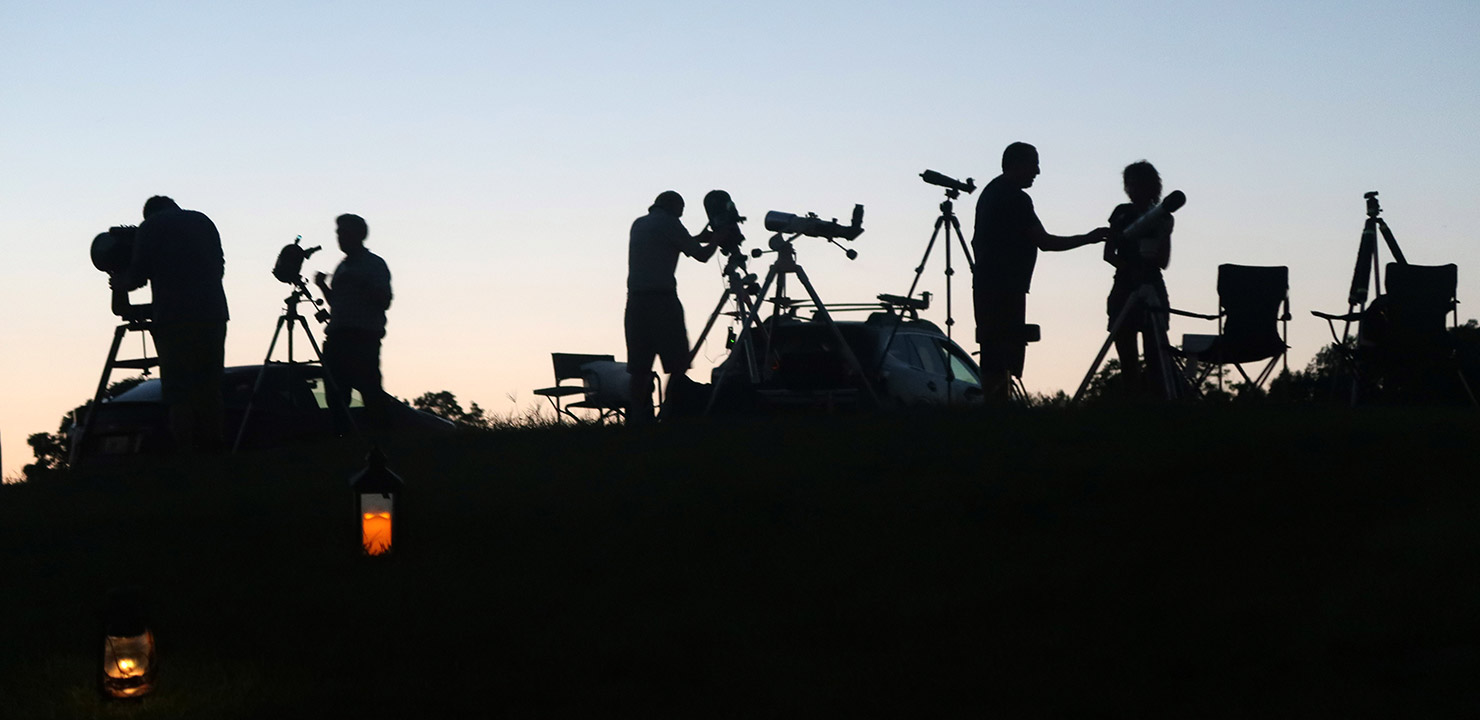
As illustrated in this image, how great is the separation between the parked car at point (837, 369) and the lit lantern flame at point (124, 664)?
23.8 feet

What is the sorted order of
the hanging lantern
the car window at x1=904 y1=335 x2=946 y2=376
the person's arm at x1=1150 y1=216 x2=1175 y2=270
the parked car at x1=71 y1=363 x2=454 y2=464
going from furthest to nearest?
the car window at x1=904 y1=335 x2=946 y2=376, the parked car at x1=71 y1=363 x2=454 y2=464, the person's arm at x1=1150 y1=216 x2=1175 y2=270, the hanging lantern

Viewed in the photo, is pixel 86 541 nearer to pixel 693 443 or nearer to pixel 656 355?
pixel 693 443

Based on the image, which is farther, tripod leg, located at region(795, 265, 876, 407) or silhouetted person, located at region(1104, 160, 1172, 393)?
tripod leg, located at region(795, 265, 876, 407)

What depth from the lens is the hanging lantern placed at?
748 centimetres

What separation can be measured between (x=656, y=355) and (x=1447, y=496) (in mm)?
6300

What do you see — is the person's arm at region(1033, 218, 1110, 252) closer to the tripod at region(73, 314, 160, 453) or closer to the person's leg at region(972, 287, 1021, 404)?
the person's leg at region(972, 287, 1021, 404)

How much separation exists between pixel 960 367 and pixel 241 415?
21.2 feet

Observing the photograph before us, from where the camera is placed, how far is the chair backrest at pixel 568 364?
1681 cm

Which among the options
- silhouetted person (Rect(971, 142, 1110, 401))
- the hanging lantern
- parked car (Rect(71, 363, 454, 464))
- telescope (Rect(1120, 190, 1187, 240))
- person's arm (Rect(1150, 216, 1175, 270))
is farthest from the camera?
parked car (Rect(71, 363, 454, 464))

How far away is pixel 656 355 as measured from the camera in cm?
1258

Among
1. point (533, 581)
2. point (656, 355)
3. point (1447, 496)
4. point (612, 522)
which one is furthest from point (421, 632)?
point (656, 355)

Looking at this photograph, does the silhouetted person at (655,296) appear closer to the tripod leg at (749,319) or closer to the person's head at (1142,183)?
the tripod leg at (749,319)

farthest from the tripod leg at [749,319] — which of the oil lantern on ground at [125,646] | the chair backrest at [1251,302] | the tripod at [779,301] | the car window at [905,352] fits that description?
the oil lantern on ground at [125,646]

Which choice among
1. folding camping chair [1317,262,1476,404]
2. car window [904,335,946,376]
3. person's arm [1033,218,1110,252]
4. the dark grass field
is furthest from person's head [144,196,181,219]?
folding camping chair [1317,262,1476,404]
